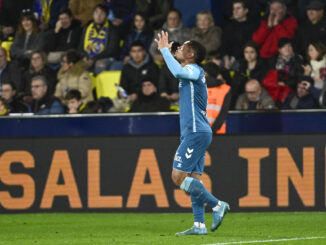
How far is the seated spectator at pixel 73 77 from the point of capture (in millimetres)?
14570

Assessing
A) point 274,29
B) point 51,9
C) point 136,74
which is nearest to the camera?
point 136,74

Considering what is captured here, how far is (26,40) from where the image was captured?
1633cm

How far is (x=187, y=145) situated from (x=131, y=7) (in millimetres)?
8340

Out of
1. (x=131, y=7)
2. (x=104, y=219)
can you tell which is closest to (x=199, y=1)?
(x=131, y=7)

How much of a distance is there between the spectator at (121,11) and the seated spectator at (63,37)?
688 millimetres

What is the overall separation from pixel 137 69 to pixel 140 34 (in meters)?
1.24

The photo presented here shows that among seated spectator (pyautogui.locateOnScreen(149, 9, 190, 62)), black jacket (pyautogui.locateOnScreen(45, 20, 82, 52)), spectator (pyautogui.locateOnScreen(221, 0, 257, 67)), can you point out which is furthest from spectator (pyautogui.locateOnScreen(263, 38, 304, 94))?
black jacket (pyautogui.locateOnScreen(45, 20, 82, 52))

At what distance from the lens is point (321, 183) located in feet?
40.4

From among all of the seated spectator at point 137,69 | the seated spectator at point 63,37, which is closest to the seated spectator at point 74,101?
the seated spectator at point 137,69

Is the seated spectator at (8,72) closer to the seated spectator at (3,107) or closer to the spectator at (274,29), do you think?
the seated spectator at (3,107)

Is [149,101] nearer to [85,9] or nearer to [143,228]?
[143,228]

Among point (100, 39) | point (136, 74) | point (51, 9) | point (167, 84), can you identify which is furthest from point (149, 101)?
point (51, 9)

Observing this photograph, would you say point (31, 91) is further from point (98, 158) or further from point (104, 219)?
point (104, 219)

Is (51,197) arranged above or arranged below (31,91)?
below
